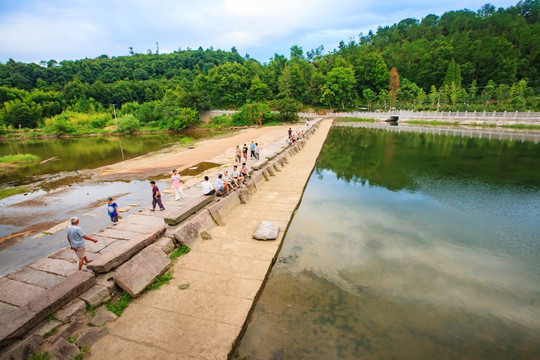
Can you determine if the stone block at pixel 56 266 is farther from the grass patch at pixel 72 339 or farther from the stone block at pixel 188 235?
the stone block at pixel 188 235

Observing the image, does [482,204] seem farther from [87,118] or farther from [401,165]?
[87,118]

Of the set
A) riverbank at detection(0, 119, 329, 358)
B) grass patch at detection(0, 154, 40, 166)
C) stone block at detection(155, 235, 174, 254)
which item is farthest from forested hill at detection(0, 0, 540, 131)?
stone block at detection(155, 235, 174, 254)

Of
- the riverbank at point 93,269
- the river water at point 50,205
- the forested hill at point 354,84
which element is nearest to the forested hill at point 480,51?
the forested hill at point 354,84

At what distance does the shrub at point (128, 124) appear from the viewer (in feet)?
209

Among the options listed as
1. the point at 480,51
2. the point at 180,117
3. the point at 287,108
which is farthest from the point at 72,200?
the point at 480,51

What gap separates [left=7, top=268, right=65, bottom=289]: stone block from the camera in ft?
21.1

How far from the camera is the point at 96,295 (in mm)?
5859

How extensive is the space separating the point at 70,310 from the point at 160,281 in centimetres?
195

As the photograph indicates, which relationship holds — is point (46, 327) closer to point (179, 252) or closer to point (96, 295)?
point (96, 295)

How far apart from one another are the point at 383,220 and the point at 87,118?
283ft

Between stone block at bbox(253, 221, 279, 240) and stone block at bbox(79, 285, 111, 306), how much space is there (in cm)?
478

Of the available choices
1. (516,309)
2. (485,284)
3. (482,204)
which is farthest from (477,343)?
(482,204)

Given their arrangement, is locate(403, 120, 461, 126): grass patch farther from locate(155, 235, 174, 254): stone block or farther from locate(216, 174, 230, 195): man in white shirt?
locate(155, 235, 174, 254): stone block

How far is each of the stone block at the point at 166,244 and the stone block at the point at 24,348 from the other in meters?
3.32
